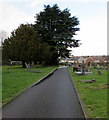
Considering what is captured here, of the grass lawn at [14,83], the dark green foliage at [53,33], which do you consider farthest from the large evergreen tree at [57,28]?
the grass lawn at [14,83]

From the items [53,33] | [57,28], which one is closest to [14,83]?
[53,33]

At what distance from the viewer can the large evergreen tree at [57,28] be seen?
53719 mm

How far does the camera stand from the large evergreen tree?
176 ft

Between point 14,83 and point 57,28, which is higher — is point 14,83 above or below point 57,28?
below

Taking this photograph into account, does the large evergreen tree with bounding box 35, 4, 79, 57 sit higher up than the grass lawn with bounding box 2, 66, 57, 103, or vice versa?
the large evergreen tree with bounding box 35, 4, 79, 57

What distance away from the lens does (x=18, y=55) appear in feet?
135

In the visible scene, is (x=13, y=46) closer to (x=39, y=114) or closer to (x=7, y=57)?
(x=7, y=57)

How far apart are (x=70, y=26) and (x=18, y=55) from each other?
2160 centimetres

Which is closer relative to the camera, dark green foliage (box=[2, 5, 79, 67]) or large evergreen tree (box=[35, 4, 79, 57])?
dark green foliage (box=[2, 5, 79, 67])

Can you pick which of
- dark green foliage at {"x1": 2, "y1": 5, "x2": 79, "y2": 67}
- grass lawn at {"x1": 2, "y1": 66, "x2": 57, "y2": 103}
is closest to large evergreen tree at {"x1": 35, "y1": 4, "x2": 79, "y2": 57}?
dark green foliage at {"x1": 2, "y1": 5, "x2": 79, "y2": 67}

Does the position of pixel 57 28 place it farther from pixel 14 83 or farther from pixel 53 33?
pixel 14 83

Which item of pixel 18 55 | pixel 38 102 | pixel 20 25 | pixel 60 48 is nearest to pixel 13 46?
pixel 18 55

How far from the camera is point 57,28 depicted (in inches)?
2178

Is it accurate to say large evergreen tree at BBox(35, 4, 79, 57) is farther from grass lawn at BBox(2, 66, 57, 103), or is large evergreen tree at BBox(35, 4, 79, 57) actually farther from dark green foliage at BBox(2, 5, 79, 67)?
grass lawn at BBox(2, 66, 57, 103)
